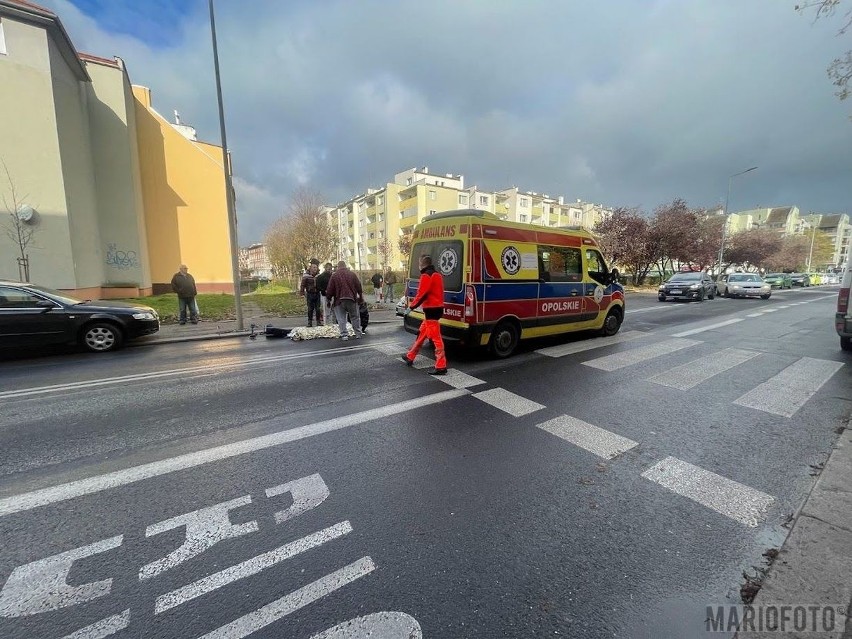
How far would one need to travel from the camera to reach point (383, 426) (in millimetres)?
4066

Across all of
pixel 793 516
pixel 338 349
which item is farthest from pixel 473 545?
pixel 338 349

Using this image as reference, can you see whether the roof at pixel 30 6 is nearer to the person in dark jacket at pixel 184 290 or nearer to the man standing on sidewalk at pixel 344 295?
the person in dark jacket at pixel 184 290

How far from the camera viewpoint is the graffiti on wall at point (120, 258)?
1587 centimetres

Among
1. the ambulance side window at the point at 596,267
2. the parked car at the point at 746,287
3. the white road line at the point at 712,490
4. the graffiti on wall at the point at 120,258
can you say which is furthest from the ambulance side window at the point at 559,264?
the parked car at the point at 746,287

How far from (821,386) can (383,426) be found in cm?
630

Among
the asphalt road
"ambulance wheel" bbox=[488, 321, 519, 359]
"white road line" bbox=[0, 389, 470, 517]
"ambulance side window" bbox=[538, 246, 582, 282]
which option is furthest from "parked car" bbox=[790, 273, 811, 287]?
"white road line" bbox=[0, 389, 470, 517]

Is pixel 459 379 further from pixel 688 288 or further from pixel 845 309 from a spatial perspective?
pixel 688 288

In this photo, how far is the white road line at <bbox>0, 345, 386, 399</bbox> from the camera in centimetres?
528

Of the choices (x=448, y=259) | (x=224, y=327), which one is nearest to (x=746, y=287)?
(x=448, y=259)

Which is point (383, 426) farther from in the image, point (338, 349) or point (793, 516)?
point (338, 349)

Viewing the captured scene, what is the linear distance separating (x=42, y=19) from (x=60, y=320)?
37.3 feet

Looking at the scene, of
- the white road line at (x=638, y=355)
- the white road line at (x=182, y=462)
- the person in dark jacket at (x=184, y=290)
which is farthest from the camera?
the person in dark jacket at (x=184, y=290)

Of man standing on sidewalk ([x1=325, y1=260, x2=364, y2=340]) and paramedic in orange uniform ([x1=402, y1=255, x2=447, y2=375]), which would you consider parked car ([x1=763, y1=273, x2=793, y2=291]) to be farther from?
paramedic in orange uniform ([x1=402, y1=255, x2=447, y2=375])

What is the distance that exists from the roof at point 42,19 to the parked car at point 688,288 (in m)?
27.0
